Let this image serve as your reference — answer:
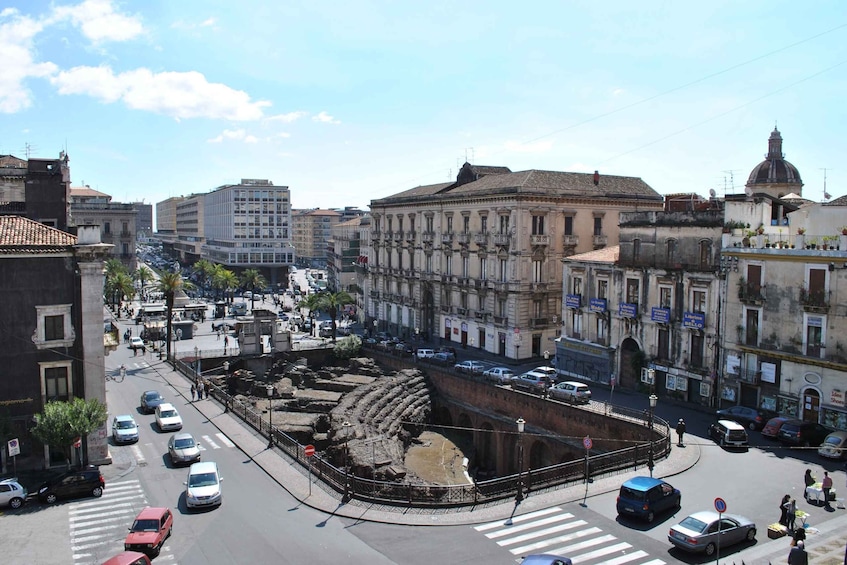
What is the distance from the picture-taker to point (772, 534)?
27688mm

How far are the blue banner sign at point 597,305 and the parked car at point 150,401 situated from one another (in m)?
34.4

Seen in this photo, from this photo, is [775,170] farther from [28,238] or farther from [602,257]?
[28,238]

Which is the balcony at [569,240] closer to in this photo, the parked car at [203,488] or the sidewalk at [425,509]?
the sidewalk at [425,509]

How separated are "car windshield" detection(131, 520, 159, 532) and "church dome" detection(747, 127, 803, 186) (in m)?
78.2

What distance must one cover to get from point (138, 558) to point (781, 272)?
3962 centimetres

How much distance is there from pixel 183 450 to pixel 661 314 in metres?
33.8

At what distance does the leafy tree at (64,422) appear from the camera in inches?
1368

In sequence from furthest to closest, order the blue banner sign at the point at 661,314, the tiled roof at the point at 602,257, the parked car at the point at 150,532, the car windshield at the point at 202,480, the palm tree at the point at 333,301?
1. the palm tree at the point at 333,301
2. the tiled roof at the point at 602,257
3. the blue banner sign at the point at 661,314
4. the car windshield at the point at 202,480
5. the parked car at the point at 150,532

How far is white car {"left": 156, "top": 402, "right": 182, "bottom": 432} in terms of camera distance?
4625 cm

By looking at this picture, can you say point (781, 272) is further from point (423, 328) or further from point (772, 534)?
point (423, 328)

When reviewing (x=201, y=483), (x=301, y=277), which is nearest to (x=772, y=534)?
(x=201, y=483)

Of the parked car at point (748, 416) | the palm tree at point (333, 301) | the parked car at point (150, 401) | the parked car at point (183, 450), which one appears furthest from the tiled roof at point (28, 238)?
the palm tree at point (333, 301)

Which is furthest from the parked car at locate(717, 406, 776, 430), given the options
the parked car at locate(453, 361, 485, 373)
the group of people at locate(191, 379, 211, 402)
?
the group of people at locate(191, 379, 211, 402)

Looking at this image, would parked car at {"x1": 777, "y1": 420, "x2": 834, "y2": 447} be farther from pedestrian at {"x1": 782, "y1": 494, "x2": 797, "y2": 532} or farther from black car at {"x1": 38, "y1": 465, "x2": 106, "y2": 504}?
black car at {"x1": 38, "y1": 465, "x2": 106, "y2": 504}
